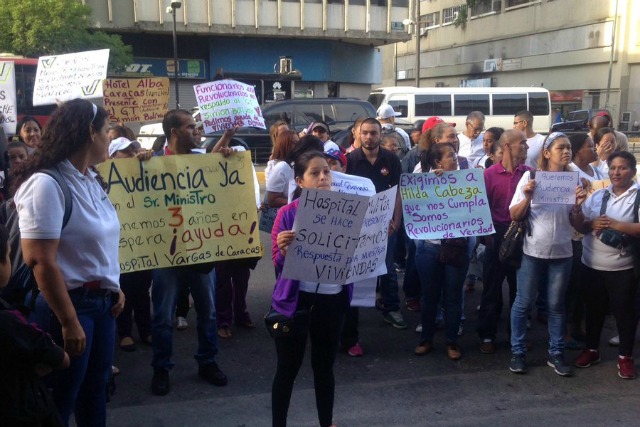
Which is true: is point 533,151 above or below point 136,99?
below

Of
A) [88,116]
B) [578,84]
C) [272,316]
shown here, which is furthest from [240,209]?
[578,84]

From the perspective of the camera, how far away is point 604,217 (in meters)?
4.36

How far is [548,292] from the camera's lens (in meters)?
4.54

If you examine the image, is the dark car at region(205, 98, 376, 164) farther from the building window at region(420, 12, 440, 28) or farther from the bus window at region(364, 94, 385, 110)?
the building window at region(420, 12, 440, 28)

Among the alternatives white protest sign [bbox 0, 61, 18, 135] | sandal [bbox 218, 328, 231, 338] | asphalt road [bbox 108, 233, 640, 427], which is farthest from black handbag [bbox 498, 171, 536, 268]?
white protest sign [bbox 0, 61, 18, 135]

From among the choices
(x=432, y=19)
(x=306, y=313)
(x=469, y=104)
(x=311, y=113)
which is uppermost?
(x=432, y=19)

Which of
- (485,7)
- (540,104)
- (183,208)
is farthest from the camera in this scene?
(485,7)

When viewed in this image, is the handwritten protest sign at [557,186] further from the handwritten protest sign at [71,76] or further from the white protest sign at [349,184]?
the handwritten protest sign at [71,76]

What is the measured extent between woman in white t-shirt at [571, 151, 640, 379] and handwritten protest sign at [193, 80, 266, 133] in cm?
291

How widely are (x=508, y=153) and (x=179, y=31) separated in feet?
91.9

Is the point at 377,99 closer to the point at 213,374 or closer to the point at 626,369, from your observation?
the point at 626,369

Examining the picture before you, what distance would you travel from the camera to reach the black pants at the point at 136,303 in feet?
15.8

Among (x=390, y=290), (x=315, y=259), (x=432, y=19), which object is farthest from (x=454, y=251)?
(x=432, y=19)

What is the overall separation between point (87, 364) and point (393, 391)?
2.18m
